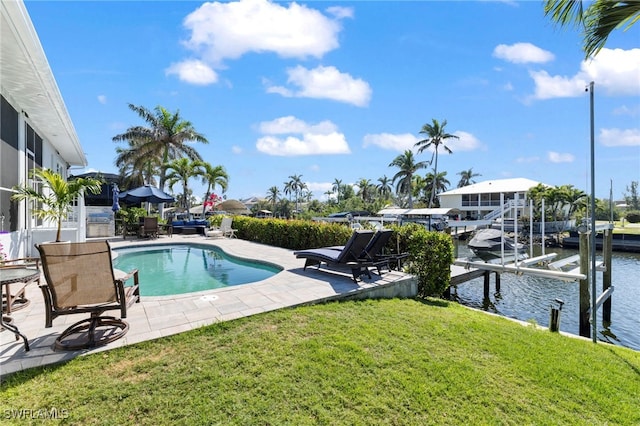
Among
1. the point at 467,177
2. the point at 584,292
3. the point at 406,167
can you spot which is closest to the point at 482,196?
the point at 406,167

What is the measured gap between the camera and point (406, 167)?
49.4 meters

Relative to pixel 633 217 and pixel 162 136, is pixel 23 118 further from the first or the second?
pixel 633 217

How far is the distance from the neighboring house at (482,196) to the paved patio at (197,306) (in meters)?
39.7

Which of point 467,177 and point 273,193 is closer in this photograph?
point 467,177

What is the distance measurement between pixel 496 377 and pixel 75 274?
4642mm

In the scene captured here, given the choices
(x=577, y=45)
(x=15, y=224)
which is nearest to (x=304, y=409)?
(x=577, y=45)

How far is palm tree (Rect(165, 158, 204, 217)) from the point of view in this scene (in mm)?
24366

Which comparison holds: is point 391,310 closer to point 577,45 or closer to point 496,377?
point 496,377

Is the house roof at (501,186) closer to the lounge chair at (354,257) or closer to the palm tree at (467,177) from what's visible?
the palm tree at (467,177)

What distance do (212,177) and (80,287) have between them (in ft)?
80.0

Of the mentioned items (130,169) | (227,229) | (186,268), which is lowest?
(186,268)

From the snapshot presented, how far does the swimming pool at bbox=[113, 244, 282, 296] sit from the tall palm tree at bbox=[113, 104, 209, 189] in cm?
1414

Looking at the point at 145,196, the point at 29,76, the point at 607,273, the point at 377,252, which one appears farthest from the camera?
the point at 145,196

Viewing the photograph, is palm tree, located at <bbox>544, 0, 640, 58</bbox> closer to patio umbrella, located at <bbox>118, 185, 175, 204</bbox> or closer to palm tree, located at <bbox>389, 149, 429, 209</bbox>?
patio umbrella, located at <bbox>118, 185, 175, 204</bbox>
